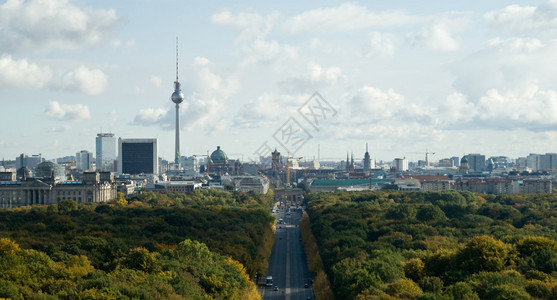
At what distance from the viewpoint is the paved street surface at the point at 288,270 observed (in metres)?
86.2

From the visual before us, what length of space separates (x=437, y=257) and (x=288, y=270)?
126 feet

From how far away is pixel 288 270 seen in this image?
103250 mm

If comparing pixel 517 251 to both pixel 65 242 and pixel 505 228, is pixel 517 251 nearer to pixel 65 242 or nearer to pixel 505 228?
pixel 505 228

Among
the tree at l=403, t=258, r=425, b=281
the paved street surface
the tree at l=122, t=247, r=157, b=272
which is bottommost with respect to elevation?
the paved street surface

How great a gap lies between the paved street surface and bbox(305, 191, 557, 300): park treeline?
464cm

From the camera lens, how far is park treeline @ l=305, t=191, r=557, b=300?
5531 cm

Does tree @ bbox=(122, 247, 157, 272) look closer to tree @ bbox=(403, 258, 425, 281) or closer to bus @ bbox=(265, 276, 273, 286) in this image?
tree @ bbox=(403, 258, 425, 281)

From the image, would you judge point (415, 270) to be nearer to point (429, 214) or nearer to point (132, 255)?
point (132, 255)

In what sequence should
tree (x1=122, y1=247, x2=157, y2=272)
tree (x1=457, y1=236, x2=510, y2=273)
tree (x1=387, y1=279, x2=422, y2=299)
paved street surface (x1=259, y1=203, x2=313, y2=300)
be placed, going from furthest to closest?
1. paved street surface (x1=259, y1=203, x2=313, y2=300)
2. tree (x1=122, y1=247, x2=157, y2=272)
3. tree (x1=457, y1=236, x2=510, y2=273)
4. tree (x1=387, y1=279, x2=422, y2=299)

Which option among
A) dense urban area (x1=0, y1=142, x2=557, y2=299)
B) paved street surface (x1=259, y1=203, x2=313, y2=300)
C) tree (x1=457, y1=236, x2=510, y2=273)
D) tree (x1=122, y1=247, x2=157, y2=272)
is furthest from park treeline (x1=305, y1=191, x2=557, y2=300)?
tree (x1=122, y1=247, x2=157, y2=272)

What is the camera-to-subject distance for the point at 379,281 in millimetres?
62625

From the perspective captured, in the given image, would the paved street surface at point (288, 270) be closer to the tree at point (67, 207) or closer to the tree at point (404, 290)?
the tree at point (404, 290)

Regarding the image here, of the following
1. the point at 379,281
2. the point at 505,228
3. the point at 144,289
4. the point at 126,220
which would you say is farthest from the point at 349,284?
the point at 126,220

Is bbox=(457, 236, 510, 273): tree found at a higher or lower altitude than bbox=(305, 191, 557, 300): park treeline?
higher
